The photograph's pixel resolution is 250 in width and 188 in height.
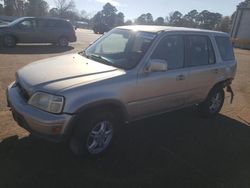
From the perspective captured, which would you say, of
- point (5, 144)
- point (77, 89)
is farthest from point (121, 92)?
point (5, 144)

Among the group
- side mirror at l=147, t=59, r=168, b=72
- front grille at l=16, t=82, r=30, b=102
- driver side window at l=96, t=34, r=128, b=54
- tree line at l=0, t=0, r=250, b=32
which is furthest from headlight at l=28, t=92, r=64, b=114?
tree line at l=0, t=0, r=250, b=32

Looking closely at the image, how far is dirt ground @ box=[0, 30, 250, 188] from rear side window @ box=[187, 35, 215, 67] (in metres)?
1.32

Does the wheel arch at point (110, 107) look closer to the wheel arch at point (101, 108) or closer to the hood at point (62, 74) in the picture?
the wheel arch at point (101, 108)

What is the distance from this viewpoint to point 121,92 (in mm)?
4211

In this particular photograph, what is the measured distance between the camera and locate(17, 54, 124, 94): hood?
3.86 metres

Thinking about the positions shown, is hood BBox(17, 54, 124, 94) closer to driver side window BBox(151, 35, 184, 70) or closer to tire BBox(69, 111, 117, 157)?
tire BBox(69, 111, 117, 157)

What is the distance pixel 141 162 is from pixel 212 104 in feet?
9.53

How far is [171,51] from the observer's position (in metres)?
5.08

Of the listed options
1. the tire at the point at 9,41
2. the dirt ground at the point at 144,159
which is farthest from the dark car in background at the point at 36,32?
the dirt ground at the point at 144,159

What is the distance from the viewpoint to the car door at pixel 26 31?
15531mm

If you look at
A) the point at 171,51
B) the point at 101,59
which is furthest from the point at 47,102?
the point at 171,51

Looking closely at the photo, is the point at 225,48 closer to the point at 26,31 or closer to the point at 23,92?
the point at 23,92

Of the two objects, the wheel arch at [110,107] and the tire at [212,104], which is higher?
the wheel arch at [110,107]

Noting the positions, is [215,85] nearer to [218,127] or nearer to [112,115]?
[218,127]
